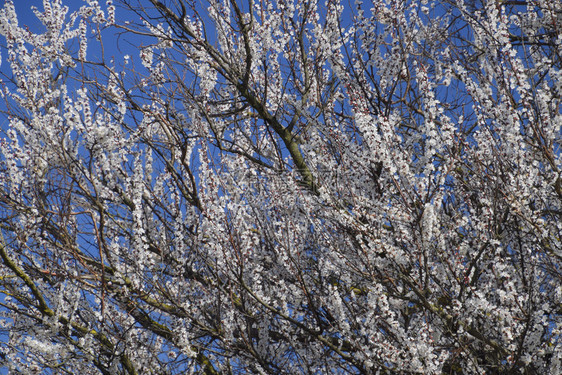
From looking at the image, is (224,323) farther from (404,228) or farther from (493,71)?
(493,71)

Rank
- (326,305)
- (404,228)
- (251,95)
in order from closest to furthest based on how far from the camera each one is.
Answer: (404,228) → (326,305) → (251,95)

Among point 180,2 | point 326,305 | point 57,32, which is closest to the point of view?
point 326,305

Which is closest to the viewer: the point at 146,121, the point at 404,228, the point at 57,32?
the point at 404,228

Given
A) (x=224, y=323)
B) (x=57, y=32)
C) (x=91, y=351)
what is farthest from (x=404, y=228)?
(x=57, y=32)

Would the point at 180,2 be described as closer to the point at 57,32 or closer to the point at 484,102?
the point at 484,102

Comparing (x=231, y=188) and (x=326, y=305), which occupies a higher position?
(x=231, y=188)

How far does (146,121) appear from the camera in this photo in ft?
24.1

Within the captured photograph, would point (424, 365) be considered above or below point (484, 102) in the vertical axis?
below

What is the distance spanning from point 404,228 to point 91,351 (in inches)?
152

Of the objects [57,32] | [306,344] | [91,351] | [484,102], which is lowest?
[91,351]

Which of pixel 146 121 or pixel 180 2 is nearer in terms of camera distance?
pixel 180 2

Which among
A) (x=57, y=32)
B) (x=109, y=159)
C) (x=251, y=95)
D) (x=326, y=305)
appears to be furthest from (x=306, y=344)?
(x=57, y=32)

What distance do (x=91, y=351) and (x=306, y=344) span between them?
98.0 inches

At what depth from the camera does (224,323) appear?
214 inches
